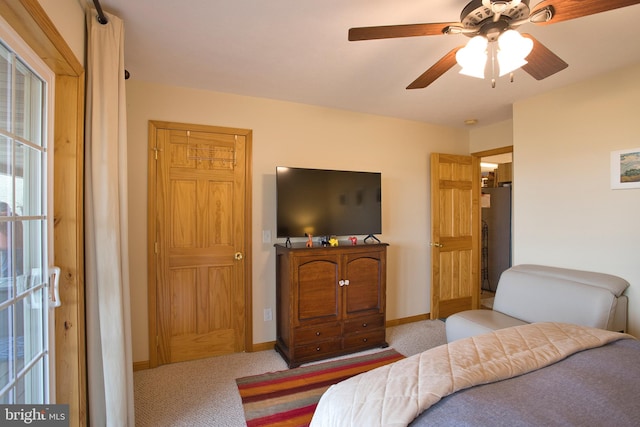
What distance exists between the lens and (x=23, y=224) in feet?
4.18

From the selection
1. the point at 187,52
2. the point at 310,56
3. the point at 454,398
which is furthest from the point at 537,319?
the point at 187,52

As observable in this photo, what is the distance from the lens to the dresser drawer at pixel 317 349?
8.83 ft

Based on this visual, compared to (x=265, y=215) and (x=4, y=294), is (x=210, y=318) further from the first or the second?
(x=4, y=294)

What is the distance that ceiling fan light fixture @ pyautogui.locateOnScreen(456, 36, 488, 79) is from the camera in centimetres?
148

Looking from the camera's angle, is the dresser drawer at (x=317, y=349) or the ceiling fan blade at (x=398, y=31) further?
the dresser drawer at (x=317, y=349)

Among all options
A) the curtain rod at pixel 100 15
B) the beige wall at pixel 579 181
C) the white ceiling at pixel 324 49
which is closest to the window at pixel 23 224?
the curtain rod at pixel 100 15

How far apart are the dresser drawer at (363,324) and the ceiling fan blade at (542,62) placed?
233cm

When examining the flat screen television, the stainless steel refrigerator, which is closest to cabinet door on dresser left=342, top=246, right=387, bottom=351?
the flat screen television

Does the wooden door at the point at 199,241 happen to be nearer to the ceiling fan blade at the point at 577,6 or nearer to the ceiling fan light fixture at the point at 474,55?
the ceiling fan light fixture at the point at 474,55

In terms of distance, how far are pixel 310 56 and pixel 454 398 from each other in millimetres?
2167

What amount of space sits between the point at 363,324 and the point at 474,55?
93.9 inches

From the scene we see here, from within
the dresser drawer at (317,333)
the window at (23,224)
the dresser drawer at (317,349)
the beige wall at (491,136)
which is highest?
the beige wall at (491,136)

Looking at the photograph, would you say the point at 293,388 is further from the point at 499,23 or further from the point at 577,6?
the point at 577,6

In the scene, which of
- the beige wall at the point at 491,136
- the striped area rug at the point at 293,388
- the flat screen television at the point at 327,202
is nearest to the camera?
the striped area rug at the point at 293,388
